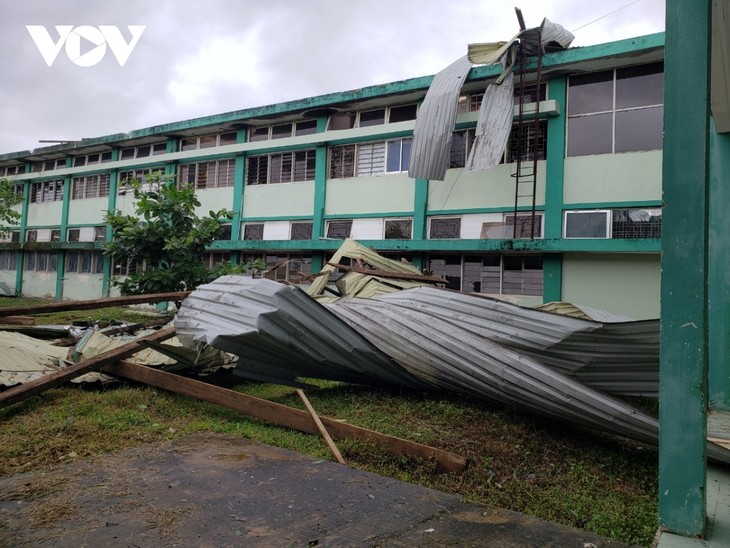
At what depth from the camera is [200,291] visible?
536cm

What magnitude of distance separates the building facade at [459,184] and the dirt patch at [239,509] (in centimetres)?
715

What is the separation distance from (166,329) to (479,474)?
3.95 m

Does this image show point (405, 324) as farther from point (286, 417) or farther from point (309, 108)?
point (309, 108)

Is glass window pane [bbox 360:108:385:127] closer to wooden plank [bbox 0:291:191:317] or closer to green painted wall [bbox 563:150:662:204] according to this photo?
green painted wall [bbox 563:150:662:204]

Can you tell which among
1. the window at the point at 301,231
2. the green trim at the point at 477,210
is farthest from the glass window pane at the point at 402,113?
the window at the point at 301,231

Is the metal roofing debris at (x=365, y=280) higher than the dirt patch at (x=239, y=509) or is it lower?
higher

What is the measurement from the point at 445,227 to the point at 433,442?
10.0m

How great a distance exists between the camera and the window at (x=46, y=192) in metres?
23.9

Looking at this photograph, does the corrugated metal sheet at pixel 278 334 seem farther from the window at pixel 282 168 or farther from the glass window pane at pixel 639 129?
the window at pixel 282 168

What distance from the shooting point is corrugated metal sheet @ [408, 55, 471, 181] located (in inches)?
497

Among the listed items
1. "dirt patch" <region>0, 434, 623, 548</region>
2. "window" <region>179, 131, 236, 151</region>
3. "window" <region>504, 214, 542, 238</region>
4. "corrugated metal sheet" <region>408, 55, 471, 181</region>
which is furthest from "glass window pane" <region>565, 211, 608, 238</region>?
"window" <region>179, 131, 236, 151</region>

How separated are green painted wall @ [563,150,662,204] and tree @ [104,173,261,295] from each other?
818 centimetres

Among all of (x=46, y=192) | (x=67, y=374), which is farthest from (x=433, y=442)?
(x=46, y=192)

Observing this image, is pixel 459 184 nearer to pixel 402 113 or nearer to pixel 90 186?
pixel 402 113
